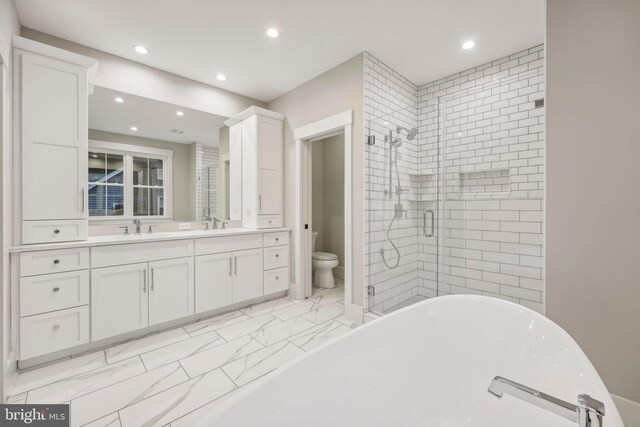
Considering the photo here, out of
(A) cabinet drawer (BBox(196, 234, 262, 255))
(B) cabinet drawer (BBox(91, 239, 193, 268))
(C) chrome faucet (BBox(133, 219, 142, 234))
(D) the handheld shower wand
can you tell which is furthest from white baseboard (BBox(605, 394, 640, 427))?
(C) chrome faucet (BBox(133, 219, 142, 234))

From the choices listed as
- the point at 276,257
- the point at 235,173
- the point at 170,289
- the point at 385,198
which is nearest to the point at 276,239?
the point at 276,257

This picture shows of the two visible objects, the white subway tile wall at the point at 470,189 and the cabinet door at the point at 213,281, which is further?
the cabinet door at the point at 213,281

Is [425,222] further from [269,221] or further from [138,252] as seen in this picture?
[138,252]

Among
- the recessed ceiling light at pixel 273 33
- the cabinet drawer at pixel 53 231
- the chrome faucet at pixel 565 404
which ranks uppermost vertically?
the recessed ceiling light at pixel 273 33

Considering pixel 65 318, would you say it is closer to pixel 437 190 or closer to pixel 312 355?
pixel 312 355

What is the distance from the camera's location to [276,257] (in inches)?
136

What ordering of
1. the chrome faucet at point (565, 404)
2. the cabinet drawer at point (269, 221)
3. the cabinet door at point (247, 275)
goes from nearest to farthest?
1. the chrome faucet at point (565, 404)
2. the cabinet door at point (247, 275)
3. the cabinet drawer at point (269, 221)

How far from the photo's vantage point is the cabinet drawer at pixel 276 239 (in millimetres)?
Answer: 3369

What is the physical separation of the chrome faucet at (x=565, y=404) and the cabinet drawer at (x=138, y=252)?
8.75 feet

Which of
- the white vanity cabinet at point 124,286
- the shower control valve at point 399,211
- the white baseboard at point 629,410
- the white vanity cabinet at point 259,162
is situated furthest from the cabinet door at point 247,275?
the white baseboard at point 629,410

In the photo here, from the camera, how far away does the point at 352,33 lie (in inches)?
94.7

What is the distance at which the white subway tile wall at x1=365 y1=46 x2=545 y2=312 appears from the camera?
238cm

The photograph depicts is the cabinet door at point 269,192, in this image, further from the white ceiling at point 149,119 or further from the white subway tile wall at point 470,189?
the white subway tile wall at point 470,189

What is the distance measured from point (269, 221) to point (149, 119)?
5.90 feet
